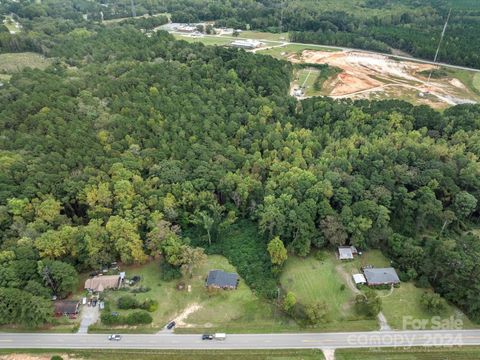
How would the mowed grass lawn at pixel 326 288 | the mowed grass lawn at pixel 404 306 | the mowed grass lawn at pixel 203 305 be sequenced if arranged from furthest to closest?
the mowed grass lawn at pixel 203 305 → the mowed grass lawn at pixel 404 306 → the mowed grass lawn at pixel 326 288

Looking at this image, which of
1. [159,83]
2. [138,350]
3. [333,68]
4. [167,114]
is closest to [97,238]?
[138,350]

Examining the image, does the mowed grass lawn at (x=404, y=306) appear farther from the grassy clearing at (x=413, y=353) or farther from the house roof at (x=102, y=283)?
the house roof at (x=102, y=283)

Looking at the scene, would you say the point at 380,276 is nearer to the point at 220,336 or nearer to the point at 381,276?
the point at 381,276

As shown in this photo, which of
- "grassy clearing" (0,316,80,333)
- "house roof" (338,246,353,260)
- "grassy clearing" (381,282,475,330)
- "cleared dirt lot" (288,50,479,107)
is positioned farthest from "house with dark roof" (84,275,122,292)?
"cleared dirt lot" (288,50,479,107)

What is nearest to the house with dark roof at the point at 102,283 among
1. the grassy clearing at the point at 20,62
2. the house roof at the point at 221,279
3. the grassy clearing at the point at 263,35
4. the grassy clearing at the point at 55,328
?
the grassy clearing at the point at 55,328

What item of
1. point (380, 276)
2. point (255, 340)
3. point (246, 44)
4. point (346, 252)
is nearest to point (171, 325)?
point (255, 340)

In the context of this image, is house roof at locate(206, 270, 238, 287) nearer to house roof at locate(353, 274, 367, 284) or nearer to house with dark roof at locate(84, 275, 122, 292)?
house with dark roof at locate(84, 275, 122, 292)
